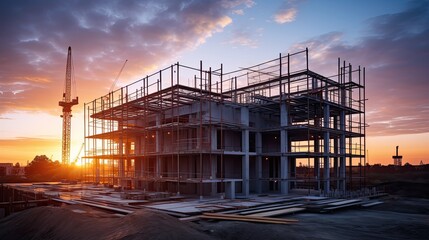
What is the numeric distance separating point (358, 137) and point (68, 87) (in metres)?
75.5

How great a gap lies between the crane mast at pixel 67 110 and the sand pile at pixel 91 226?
72956 millimetres

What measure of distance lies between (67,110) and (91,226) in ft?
267

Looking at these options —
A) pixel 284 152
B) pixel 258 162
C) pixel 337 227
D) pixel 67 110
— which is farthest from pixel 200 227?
pixel 67 110

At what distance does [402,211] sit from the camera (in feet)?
72.6

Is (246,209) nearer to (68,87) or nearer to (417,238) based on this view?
(417,238)

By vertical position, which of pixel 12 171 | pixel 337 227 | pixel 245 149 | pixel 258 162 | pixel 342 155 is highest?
pixel 245 149

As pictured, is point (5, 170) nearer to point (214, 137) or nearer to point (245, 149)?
point (214, 137)

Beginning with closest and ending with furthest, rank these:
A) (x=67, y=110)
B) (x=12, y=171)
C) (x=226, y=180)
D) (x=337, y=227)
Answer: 1. (x=337, y=227)
2. (x=226, y=180)
3. (x=67, y=110)
4. (x=12, y=171)

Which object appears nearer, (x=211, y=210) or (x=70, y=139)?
(x=211, y=210)

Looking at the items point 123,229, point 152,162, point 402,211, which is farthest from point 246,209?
point 152,162

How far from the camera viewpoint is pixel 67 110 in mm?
90062

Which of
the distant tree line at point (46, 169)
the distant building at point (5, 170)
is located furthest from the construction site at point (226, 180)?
the distant building at point (5, 170)

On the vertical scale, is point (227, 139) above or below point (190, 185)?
above

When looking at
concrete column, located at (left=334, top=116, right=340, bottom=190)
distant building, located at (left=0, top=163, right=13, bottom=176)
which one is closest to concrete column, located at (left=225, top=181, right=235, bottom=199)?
concrete column, located at (left=334, top=116, right=340, bottom=190)
